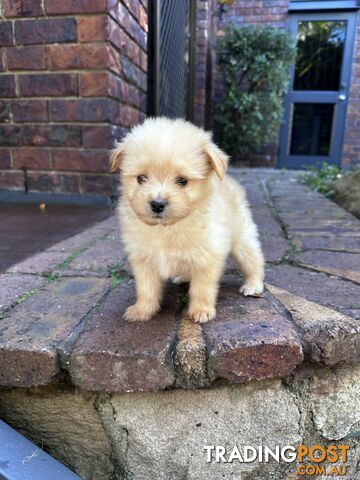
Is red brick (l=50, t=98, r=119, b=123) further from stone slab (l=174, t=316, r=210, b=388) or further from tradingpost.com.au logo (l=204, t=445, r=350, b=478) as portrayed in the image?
tradingpost.com.au logo (l=204, t=445, r=350, b=478)

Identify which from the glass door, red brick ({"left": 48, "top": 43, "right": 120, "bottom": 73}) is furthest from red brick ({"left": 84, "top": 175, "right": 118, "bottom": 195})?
the glass door

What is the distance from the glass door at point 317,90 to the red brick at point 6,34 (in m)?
6.65

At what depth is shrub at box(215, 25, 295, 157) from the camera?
718cm

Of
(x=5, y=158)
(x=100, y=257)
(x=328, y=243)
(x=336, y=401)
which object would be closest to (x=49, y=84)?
(x=5, y=158)

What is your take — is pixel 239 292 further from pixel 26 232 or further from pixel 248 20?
pixel 248 20

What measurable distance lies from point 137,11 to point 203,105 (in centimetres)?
407

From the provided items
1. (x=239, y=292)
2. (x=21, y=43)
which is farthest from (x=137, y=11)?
(x=239, y=292)

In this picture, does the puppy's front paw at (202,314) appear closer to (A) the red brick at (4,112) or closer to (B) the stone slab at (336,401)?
(B) the stone slab at (336,401)

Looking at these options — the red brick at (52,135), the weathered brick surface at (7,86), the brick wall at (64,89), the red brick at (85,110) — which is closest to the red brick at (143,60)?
the brick wall at (64,89)

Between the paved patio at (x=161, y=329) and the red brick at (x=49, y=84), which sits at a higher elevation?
the red brick at (x=49, y=84)

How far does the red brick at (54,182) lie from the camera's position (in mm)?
3168

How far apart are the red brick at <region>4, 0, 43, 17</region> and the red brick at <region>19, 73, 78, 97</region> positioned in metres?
0.42

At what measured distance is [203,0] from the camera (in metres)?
6.76

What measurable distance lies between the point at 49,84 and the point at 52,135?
1.24 ft
